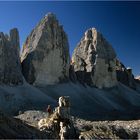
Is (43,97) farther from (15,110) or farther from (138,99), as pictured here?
(138,99)

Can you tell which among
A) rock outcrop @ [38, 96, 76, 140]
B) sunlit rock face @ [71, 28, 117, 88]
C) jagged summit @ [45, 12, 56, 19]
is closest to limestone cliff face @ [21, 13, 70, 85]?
jagged summit @ [45, 12, 56, 19]

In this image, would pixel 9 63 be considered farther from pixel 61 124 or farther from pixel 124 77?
pixel 61 124

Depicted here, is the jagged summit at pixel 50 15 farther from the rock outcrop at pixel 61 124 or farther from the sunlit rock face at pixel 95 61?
the rock outcrop at pixel 61 124

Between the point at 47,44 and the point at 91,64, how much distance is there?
24054 millimetres

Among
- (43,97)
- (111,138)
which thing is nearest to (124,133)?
(111,138)

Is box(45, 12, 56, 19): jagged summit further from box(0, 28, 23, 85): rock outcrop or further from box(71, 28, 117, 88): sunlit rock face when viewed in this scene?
box(71, 28, 117, 88): sunlit rock face

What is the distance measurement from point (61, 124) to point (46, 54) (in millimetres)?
74658

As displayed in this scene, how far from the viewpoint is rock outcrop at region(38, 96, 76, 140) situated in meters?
29.3

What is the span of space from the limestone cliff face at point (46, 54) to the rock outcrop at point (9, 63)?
19.1 feet

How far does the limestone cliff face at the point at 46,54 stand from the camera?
101375mm

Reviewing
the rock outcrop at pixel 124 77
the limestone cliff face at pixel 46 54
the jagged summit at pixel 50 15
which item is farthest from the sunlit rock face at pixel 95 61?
the jagged summit at pixel 50 15

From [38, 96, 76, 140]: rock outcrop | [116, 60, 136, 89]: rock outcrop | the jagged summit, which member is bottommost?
[38, 96, 76, 140]: rock outcrop

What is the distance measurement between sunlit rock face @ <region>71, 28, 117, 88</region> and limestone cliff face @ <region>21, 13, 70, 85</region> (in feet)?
41.4

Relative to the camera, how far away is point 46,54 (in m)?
105
